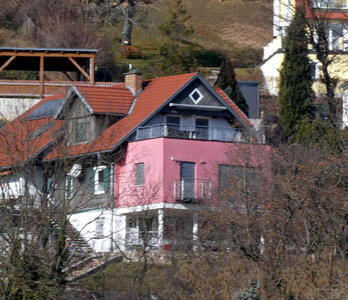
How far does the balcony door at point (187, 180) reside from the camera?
119 ft

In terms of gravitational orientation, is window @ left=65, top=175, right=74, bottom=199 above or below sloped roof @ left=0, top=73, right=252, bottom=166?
below

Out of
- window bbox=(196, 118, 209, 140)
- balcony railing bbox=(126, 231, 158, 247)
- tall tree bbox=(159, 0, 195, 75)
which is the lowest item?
balcony railing bbox=(126, 231, 158, 247)

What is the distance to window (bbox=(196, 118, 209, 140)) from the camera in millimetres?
38469

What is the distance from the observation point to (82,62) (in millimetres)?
51469

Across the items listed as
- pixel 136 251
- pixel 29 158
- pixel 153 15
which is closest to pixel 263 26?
pixel 153 15

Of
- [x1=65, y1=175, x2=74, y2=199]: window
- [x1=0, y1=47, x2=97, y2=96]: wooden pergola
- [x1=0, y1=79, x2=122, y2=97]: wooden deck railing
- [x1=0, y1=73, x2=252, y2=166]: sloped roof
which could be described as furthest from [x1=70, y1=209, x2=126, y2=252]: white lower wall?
[x1=0, y1=79, x2=122, y2=97]: wooden deck railing

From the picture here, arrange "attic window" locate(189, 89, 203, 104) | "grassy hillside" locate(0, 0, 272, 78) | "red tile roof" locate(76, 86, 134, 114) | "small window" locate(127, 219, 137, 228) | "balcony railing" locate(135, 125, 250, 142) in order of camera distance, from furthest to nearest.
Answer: "grassy hillside" locate(0, 0, 272, 78) < "attic window" locate(189, 89, 203, 104) < "red tile roof" locate(76, 86, 134, 114) < "balcony railing" locate(135, 125, 250, 142) < "small window" locate(127, 219, 137, 228)

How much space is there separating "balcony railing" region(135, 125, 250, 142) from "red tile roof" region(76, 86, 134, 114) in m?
1.62

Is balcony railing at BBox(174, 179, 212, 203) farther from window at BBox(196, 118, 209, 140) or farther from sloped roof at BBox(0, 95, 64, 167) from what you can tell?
sloped roof at BBox(0, 95, 64, 167)

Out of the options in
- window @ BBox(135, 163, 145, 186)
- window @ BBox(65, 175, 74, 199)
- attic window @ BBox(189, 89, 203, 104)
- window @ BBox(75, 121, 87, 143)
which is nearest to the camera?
window @ BBox(65, 175, 74, 199)

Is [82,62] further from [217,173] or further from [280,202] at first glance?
[280,202]

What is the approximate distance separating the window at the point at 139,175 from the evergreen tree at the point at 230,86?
10.8 m

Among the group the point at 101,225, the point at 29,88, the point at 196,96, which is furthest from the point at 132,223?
the point at 29,88

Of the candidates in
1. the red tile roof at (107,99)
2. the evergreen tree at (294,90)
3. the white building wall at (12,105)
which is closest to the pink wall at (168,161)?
the red tile roof at (107,99)
